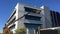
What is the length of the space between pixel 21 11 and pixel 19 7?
207 cm

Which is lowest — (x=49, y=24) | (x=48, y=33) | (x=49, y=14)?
(x=48, y=33)

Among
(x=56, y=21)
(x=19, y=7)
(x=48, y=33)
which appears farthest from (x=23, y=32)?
(x=56, y=21)

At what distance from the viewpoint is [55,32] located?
1571 inches

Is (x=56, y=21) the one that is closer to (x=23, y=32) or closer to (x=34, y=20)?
(x=34, y=20)

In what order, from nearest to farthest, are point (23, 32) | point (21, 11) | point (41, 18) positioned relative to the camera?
A: point (23, 32)
point (21, 11)
point (41, 18)

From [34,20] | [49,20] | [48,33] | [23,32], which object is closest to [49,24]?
[49,20]

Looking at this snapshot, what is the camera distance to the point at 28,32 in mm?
63812

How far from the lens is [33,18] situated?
66250 mm

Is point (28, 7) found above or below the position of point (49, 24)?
above

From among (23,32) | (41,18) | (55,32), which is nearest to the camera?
(55,32)

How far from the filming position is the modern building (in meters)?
63.1

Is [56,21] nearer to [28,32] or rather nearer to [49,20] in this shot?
[49,20]

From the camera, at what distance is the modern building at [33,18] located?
63094mm

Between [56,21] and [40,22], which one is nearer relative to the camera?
[40,22]
